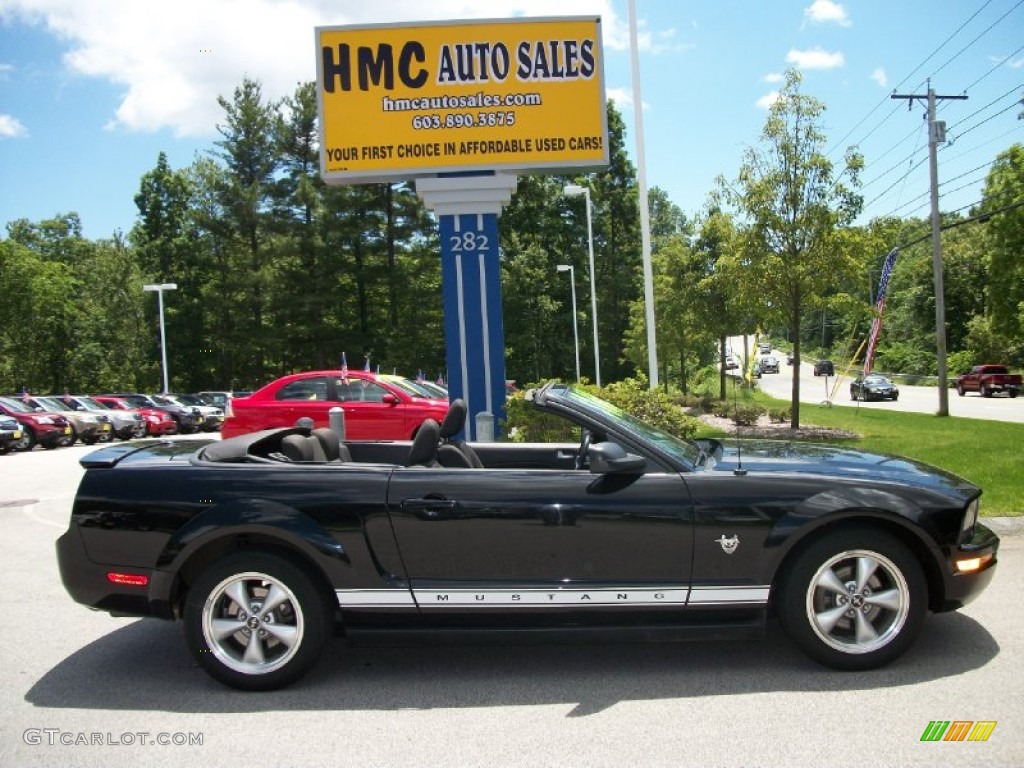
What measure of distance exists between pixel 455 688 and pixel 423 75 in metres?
9.85

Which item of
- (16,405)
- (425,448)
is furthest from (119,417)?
(425,448)

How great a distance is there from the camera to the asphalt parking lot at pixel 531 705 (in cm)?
316

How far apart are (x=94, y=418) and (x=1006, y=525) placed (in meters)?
24.8

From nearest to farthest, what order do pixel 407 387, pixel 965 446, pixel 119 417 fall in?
1. pixel 965 446
2. pixel 407 387
3. pixel 119 417

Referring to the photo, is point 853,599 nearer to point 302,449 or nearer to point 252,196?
point 302,449

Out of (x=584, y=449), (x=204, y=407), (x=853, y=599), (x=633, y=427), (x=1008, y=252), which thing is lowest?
(x=204, y=407)

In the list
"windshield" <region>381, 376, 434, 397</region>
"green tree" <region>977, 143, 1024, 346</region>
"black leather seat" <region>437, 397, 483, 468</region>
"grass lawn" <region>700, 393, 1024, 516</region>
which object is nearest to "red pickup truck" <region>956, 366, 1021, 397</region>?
"green tree" <region>977, 143, 1024, 346</region>

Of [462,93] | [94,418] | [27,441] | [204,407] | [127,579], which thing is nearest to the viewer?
[127,579]

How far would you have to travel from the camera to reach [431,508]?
3.80 metres

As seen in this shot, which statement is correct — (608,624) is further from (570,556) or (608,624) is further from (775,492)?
(775,492)

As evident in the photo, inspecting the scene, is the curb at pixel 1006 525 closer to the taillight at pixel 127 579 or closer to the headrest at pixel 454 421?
the headrest at pixel 454 421

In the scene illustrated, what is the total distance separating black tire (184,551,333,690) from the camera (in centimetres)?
383

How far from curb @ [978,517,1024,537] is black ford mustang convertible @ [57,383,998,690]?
3.21 metres

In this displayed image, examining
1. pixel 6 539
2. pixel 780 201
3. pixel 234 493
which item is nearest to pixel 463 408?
pixel 234 493
